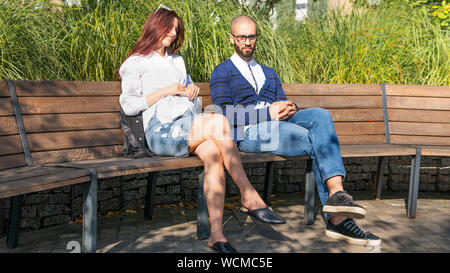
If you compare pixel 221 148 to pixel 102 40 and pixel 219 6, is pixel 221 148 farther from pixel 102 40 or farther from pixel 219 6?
pixel 219 6

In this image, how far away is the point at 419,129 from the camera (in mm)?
4852

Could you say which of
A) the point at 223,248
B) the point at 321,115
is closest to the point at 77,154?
the point at 223,248

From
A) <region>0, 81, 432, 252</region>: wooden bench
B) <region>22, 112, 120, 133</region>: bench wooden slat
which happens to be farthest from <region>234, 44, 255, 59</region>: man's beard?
<region>22, 112, 120, 133</region>: bench wooden slat

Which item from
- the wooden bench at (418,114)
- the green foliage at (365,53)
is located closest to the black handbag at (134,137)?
the wooden bench at (418,114)

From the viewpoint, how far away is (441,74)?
6176 millimetres

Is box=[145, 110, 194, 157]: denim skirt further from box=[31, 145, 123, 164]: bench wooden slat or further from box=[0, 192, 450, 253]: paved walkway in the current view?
box=[0, 192, 450, 253]: paved walkway

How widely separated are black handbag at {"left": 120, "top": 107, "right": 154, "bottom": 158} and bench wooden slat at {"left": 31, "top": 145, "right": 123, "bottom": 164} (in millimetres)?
118

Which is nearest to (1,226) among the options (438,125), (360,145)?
(360,145)

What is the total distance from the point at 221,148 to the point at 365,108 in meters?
2.01

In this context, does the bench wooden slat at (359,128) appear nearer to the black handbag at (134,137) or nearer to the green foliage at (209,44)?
the green foliage at (209,44)

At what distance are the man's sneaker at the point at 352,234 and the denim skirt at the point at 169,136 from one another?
1195mm

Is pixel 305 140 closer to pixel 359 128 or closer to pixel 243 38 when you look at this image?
pixel 243 38

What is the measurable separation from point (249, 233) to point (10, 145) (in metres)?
1.79

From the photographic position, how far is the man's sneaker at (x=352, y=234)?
3.50m
